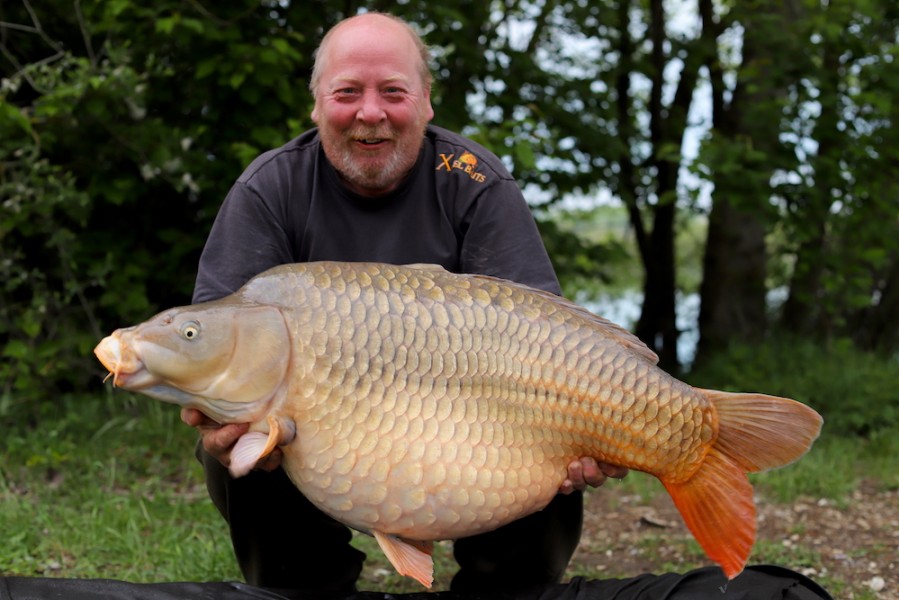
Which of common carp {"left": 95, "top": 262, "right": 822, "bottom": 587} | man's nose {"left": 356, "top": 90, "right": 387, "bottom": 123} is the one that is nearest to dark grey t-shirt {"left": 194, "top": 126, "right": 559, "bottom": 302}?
man's nose {"left": 356, "top": 90, "right": 387, "bottom": 123}

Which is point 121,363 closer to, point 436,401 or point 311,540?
point 436,401

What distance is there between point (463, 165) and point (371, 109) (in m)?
0.23

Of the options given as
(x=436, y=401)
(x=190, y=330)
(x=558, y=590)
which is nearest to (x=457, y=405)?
(x=436, y=401)

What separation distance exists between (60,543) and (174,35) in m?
1.64

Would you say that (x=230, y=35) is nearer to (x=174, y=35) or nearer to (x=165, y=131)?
(x=174, y=35)

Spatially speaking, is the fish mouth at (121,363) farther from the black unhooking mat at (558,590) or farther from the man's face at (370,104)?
the man's face at (370,104)

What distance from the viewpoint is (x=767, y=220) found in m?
3.60

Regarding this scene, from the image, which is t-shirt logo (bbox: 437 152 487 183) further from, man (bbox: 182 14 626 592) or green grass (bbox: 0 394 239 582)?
green grass (bbox: 0 394 239 582)

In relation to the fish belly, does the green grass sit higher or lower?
lower

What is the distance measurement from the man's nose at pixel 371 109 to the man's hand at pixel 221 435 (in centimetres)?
63

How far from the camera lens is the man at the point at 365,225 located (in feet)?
5.98

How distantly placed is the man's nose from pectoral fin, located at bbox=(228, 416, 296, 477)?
0.65 m

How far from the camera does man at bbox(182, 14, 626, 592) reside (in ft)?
5.98

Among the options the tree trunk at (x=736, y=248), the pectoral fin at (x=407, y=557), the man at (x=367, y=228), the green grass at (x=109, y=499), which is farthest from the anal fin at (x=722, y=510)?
the tree trunk at (x=736, y=248)
